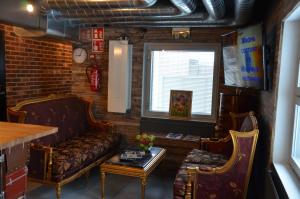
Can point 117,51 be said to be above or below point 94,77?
above

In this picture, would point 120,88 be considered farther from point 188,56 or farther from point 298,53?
point 298,53

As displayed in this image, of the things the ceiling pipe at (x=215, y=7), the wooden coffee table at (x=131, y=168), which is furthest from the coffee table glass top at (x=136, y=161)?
the ceiling pipe at (x=215, y=7)

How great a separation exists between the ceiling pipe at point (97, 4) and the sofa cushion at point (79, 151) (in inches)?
67.1

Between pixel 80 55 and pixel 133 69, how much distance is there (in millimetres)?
990

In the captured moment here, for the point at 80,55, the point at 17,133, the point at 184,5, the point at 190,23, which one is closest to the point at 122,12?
the point at 184,5

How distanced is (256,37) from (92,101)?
2.86m

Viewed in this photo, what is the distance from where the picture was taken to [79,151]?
357 centimetres

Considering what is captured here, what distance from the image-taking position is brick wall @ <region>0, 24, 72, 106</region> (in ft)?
13.3

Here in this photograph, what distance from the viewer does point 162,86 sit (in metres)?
4.89

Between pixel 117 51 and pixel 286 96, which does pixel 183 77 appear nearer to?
pixel 117 51

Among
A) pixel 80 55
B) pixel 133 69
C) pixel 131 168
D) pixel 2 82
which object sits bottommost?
pixel 131 168

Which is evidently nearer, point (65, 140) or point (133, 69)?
point (65, 140)

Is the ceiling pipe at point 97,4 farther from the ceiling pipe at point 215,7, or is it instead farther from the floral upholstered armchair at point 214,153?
the floral upholstered armchair at point 214,153

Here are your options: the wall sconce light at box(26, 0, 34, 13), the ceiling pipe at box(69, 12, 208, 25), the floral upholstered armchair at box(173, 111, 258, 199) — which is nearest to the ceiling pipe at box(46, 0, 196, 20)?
the ceiling pipe at box(69, 12, 208, 25)
